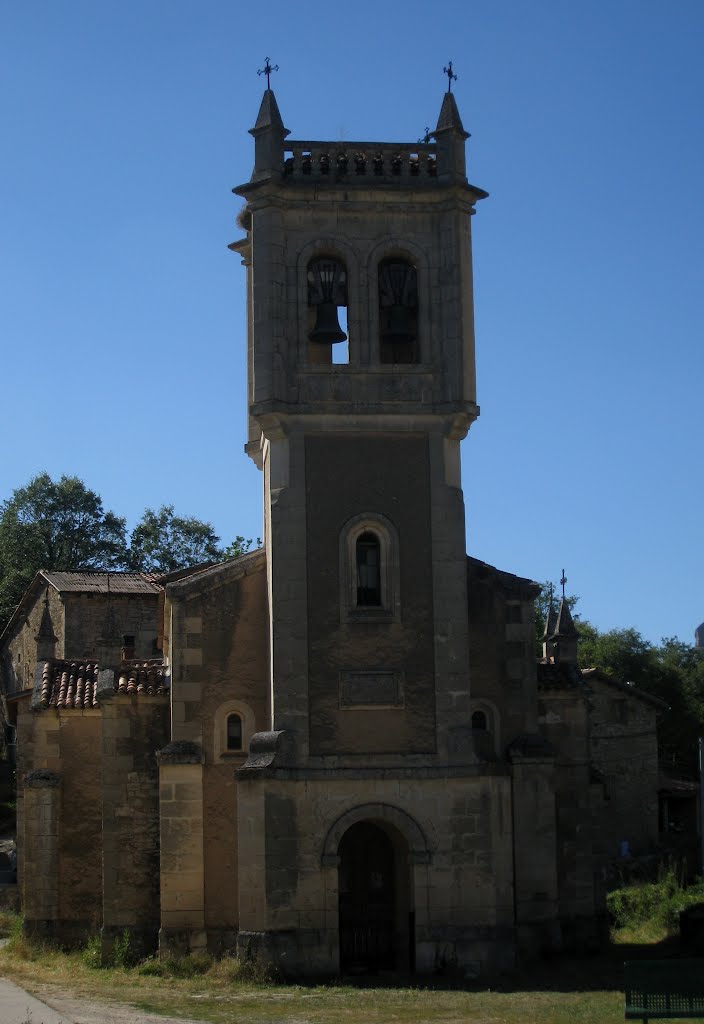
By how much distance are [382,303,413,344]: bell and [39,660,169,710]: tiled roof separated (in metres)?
8.12

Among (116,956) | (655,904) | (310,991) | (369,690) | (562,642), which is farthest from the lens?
(655,904)

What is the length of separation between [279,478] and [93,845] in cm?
971

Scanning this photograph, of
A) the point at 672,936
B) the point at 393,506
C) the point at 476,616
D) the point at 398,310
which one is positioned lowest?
the point at 672,936

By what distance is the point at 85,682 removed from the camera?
1334 inches

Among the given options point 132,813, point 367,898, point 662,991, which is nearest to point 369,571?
point 367,898

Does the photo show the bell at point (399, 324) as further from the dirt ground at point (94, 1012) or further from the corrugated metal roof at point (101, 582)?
the corrugated metal roof at point (101, 582)

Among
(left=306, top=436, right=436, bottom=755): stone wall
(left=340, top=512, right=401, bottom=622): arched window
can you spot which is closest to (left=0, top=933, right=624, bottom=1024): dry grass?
(left=306, top=436, right=436, bottom=755): stone wall

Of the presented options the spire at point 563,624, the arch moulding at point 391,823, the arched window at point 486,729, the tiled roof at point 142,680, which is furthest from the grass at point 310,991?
the spire at point 563,624

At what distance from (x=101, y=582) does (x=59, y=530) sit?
18296 mm

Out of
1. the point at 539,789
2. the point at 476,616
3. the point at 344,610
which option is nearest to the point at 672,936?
the point at 539,789

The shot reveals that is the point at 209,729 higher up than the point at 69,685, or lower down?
lower down

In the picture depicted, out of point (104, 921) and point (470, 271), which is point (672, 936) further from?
point (470, 271)

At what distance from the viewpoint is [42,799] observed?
32.0 m

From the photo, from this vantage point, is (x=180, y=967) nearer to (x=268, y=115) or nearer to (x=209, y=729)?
(x=209, y=729)
